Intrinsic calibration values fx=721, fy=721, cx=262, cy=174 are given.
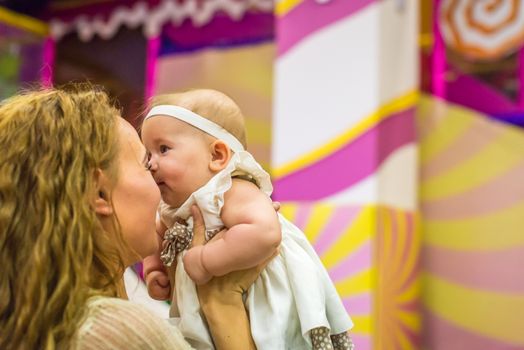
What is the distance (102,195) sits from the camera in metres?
1.06

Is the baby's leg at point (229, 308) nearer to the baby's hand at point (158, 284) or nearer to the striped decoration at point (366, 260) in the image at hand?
the baby's hand at point (158, 284)

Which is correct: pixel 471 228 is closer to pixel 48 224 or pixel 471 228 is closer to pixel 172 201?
pixel 172 201

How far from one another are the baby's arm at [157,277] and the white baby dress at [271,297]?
0.04 meters

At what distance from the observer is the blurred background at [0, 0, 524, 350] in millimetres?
2820

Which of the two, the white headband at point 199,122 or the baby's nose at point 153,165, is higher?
the white headband at point 199,122

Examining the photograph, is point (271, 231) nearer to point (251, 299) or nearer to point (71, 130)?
point (251, 299)

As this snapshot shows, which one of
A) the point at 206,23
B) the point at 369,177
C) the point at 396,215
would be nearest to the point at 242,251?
the point at 369,177

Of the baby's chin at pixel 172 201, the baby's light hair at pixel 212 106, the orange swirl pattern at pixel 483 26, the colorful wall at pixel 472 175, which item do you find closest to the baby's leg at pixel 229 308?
the baby's chin at pixel 172 201

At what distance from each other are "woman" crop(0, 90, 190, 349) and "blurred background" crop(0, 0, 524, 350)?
1633mm

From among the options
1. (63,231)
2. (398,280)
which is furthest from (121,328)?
(398,280)

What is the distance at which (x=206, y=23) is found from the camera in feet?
12.4

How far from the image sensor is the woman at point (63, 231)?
3.08 ft

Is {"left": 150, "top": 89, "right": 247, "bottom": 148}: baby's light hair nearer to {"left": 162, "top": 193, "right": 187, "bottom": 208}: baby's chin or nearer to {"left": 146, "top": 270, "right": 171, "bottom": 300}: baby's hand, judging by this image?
{"left": 162, "top": 193, "right": 187, "bottom": 208}: baby's chin

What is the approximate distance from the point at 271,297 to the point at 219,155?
0.26 metres
